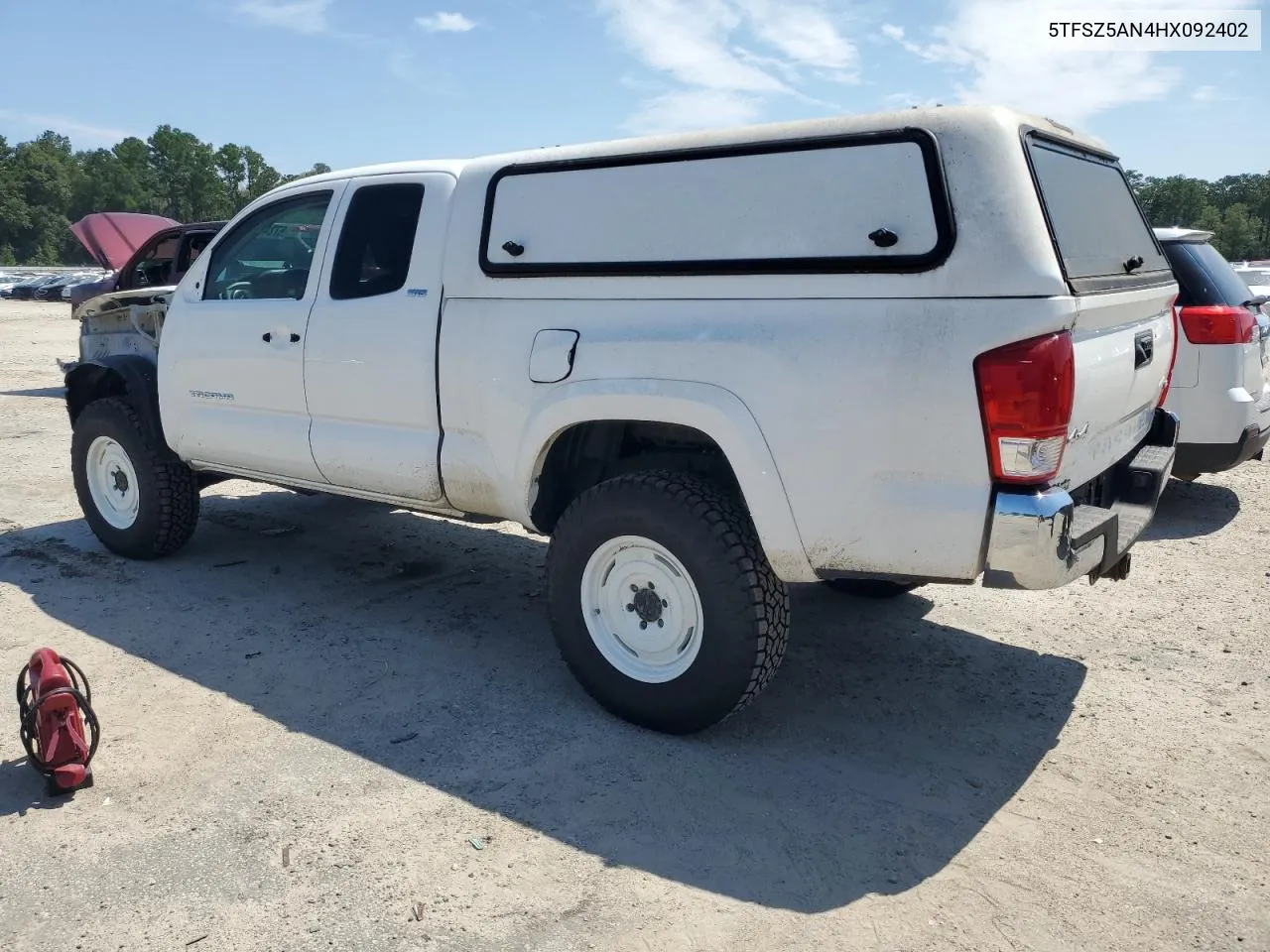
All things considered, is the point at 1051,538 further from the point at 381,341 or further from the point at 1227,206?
the point at 1227,206

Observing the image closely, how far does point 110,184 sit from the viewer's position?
112 metres

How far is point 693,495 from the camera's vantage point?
3.60 meters

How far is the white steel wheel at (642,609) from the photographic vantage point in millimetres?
3717

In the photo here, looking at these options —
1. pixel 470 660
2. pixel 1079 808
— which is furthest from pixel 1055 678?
pixel 470 660

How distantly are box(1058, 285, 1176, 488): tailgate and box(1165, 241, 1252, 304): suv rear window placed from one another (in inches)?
100

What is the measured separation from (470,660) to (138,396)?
8.85 ft

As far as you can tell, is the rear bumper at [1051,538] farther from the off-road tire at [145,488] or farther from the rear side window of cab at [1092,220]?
the off-road tire at [145,488]

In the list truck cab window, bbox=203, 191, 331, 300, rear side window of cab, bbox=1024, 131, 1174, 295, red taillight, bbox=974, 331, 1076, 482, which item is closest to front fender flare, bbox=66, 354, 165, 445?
truck cab window, bbox=203, 191, 331, 300

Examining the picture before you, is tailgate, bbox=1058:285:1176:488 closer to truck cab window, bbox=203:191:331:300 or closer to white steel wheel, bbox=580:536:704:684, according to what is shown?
white steel wheel, bbox=580:536:704:684

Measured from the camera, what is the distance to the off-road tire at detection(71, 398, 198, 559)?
18.8 feet

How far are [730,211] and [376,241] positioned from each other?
1.91 meters

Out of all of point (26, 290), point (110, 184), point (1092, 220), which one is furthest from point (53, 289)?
point (110, 184)

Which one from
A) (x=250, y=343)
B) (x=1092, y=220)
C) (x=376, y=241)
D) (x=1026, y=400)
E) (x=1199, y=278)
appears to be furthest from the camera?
(x=1199, y=278)

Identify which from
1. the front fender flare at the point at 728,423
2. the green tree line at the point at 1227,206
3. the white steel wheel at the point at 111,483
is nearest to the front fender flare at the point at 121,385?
the white steel wheel at the point at 111,483
